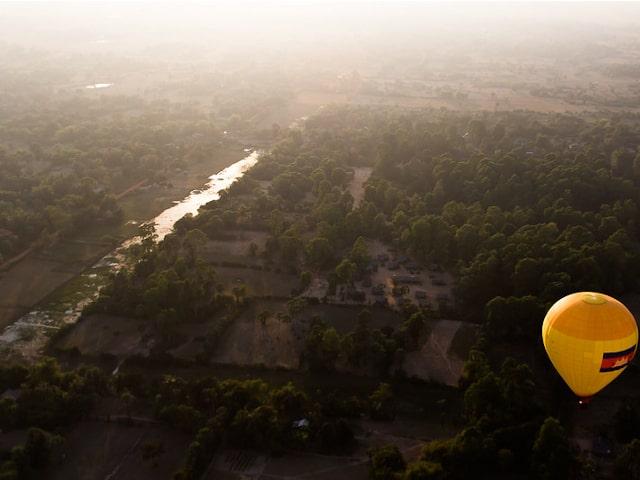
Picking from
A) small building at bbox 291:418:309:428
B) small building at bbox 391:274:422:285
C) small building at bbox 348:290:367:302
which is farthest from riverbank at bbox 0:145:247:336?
small building at bbox 391:274:422:285

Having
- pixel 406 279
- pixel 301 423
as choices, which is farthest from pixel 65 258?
pixel 301 423

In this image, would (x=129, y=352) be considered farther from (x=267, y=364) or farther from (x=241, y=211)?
(x=241, y=211)

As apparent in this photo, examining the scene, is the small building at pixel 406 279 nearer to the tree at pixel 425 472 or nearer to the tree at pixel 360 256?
the tree at pixel 360 256

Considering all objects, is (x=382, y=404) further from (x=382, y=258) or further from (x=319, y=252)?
(x=382, y=258)

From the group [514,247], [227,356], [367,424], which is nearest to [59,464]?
[227,356]

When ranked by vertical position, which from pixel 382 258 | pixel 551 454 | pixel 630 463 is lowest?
pixel 382 258

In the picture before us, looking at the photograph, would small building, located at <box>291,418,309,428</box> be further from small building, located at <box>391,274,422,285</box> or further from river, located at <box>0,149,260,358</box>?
river, located at <box>0,149,260,358</box>

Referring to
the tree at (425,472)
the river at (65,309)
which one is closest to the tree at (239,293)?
the river at (65,309)
